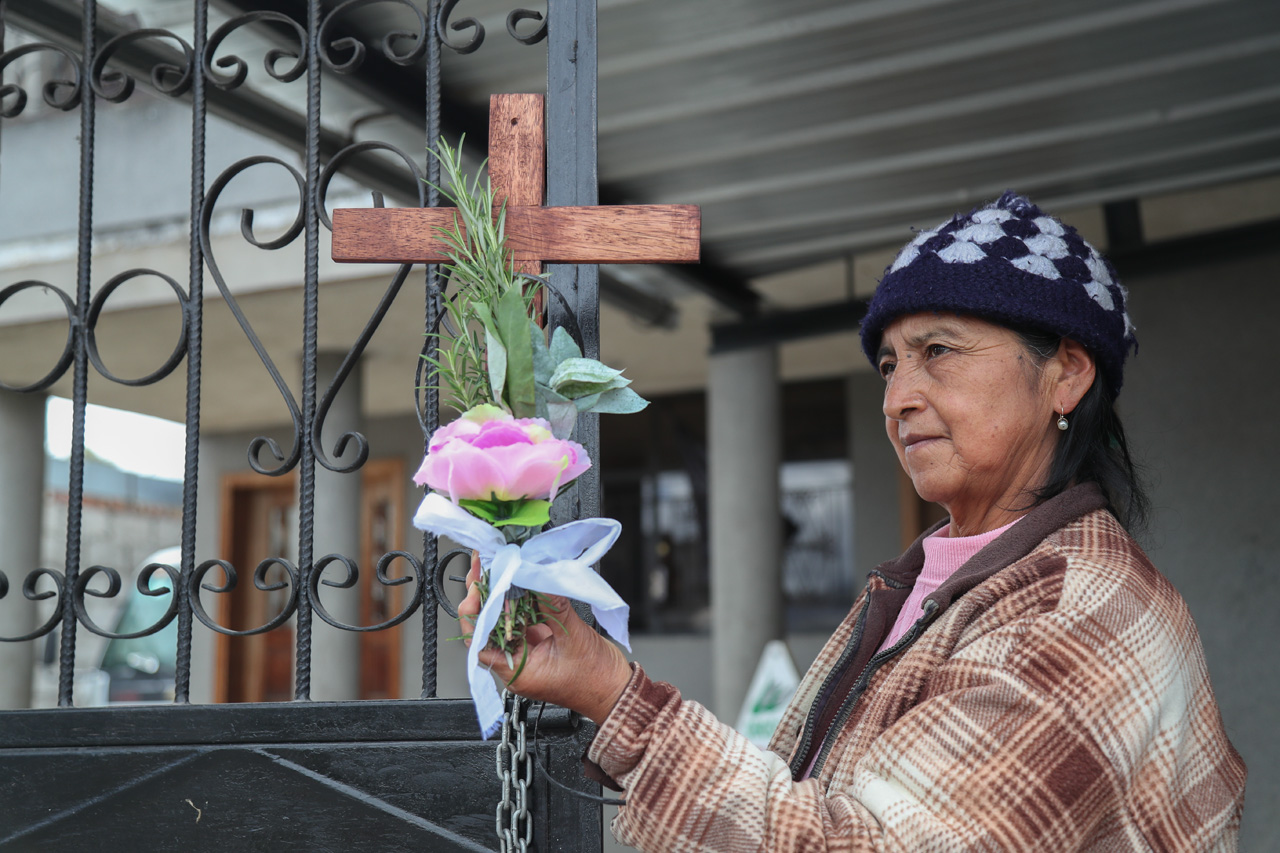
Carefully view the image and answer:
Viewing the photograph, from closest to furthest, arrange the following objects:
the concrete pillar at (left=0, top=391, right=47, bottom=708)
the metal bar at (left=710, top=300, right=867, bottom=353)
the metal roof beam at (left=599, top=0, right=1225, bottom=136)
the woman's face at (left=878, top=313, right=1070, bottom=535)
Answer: the woman's face at (left=878, top=313, right=1070, bottom=535)
the metal roof beam at (left=599, top=0, right=1225, bottom=136)
the metal bar at (left=710, top=300, right=867, bottom=353)
the concrete pillar at (left=0, top=391, right=47, bottom=708)

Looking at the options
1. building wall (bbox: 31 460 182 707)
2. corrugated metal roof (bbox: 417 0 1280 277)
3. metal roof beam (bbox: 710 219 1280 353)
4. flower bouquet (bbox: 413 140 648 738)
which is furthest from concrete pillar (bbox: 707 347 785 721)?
building wall (bbox: 31 460 182 707)

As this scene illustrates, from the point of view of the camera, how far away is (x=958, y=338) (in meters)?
1.59

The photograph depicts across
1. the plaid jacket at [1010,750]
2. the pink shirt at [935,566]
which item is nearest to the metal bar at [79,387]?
the plaid jacket at [1010,750]

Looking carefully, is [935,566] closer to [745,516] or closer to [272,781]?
[272,781]

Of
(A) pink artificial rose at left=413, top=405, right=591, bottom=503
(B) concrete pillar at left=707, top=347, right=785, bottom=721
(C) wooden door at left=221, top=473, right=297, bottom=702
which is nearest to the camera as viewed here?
(A) pink artificial rose at left=413, top=405, right=591, bottom=503

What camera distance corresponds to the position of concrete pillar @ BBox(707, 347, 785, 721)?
21.1 ft

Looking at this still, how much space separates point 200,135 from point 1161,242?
4410 millimetres

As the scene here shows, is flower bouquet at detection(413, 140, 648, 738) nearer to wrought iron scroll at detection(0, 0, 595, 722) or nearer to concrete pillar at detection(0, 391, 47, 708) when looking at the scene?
wrought iron scroll at detection(0, 0, 595, 722)

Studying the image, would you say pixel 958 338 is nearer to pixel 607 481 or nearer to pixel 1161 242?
pixel 1161 242

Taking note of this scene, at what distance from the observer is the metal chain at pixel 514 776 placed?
4.74ft

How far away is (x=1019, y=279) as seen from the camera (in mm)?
1518

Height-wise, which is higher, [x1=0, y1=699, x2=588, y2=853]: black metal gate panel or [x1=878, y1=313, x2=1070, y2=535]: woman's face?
[x1=878, y1=313, x2=1070, y2=535]: woman's face

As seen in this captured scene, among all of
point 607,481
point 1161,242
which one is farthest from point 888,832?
point 607,481

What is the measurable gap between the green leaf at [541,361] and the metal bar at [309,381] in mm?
577
